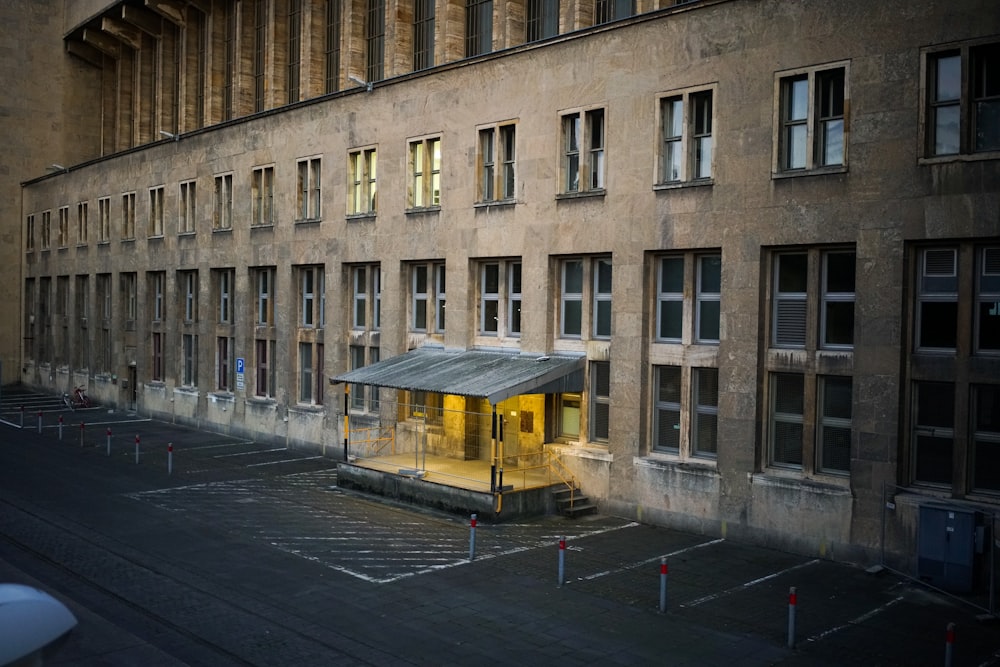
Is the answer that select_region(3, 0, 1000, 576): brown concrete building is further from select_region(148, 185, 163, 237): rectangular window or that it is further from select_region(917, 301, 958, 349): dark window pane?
select_region(148, 185, 163, 237): rectangular window

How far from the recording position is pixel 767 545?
20.7m

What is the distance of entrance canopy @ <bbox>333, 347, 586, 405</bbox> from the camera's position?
2353cm

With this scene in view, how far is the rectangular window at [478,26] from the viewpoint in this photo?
32.3 m

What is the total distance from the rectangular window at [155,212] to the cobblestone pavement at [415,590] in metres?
21.7

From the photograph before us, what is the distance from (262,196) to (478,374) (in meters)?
16.5

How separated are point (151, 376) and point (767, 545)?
3488 cm

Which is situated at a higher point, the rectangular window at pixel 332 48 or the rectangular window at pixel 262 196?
the rectangular window at pixel 332 48

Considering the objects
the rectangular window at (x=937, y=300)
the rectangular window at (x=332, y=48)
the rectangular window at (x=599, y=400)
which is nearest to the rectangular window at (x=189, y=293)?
the rectangular window at (x=332, y=48)

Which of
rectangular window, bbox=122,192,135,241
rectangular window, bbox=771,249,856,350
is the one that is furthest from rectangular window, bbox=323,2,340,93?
rectangular window, bbox=771,249,856,350

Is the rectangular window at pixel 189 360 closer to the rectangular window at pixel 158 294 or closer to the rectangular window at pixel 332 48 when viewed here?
the rectangular window at pixel 158 294

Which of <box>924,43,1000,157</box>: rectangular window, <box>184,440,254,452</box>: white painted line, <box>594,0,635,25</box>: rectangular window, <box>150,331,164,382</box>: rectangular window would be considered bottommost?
<box>184,440,254,452</box>: white painted line

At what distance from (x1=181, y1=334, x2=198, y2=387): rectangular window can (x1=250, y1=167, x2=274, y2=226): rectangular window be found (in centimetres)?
808

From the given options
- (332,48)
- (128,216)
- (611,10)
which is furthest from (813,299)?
(128,216)

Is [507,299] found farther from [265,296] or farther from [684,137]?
[265,296]
